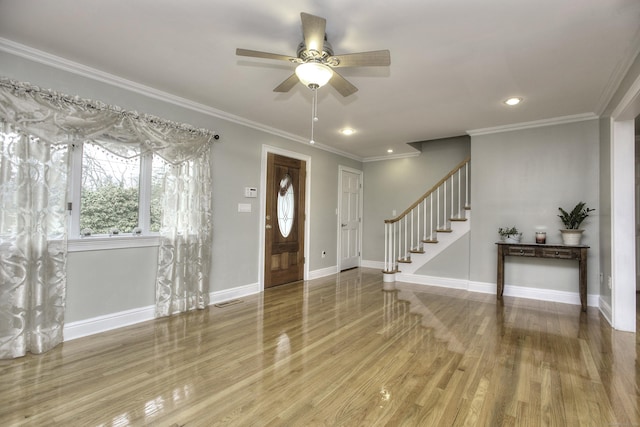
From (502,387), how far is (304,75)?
2.56 meters

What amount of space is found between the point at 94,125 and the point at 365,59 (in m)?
2.54

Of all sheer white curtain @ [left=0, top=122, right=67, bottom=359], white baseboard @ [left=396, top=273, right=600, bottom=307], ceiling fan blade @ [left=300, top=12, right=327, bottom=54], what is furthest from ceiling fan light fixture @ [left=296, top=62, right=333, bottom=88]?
white baseboard @ [left=396, top=273, right=600, bottom=307]

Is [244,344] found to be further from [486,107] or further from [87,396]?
[486,107]

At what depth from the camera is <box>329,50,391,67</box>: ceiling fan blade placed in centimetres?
210

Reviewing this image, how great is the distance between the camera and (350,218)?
6.74 metres

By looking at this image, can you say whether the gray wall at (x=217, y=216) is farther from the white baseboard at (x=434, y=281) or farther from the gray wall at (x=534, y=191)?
the gray wall at (x=534, y=191)

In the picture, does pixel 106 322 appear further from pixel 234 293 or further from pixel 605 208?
pixel 605 208

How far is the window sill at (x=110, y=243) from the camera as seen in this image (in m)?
2.85

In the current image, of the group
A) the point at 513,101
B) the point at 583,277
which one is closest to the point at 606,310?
the point at 583,277

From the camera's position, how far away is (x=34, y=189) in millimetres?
2576

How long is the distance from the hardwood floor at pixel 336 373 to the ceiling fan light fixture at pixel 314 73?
7.04ft

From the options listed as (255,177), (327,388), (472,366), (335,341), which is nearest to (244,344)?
(335,341)

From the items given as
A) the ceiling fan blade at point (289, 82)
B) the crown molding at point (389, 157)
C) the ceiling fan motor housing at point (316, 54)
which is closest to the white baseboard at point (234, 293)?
the ceiling fan blade at point (289, 82)

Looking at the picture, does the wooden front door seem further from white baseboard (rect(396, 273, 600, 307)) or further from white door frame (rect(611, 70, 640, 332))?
white door frame (rect(611, 70, 640, 332))
